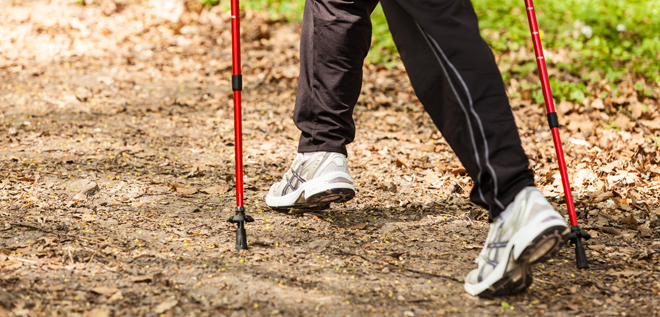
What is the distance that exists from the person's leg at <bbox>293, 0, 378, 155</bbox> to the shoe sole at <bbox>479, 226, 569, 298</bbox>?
1.09 metres

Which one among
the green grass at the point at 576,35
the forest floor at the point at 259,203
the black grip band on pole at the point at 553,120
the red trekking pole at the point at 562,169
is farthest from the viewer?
the green grass at the point at 576,35

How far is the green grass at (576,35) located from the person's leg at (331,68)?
10.4ft

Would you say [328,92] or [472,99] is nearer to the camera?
[472,99]

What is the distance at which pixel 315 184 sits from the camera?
2.61 meters

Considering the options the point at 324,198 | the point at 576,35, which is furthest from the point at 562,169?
the point at 576,35

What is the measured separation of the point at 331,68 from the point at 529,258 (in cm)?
129

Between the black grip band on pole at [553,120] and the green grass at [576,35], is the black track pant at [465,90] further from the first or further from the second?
the green grass at [576,35]

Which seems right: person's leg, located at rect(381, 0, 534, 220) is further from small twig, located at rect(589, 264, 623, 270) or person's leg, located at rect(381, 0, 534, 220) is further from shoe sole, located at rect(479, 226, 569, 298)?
small twig, located at rect(589, 264, 623, 270)

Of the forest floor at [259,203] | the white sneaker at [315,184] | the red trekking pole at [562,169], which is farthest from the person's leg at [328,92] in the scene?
the red trekking pole at [562,169]

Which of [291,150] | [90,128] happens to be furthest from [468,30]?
[90,128]

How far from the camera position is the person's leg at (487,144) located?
1.81m

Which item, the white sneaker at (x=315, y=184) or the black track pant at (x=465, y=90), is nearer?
the black track pant at (x=465, y=90)

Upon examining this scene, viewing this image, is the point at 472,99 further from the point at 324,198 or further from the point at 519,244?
the point at 324,198

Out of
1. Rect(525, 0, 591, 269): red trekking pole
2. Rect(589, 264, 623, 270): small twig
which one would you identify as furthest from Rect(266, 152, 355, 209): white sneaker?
Rect(589, 264, 623, 270): small twig
